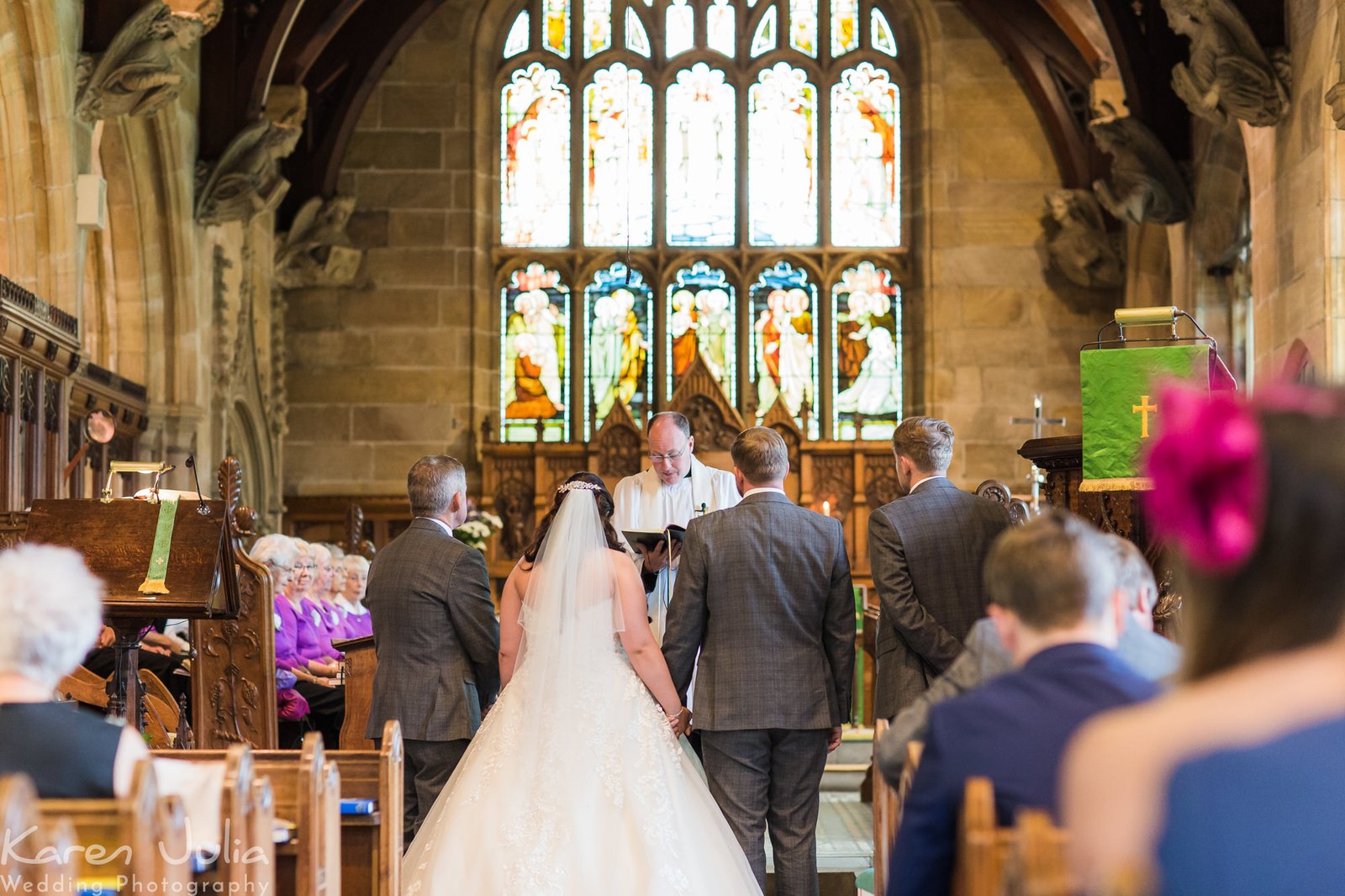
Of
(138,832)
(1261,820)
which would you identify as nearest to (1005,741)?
(1261,820)

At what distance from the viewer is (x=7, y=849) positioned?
2049mm

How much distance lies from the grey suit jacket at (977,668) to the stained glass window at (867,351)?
1024cm

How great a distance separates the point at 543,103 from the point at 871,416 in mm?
4055

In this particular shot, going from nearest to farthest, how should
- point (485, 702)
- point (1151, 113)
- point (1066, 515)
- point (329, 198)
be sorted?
point (1066, 515) < point (485, 702) < point (1151, 113) < point (329, 198)

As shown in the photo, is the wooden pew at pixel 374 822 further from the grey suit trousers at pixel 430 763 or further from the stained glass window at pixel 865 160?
the stained glass window at pixel 865 160

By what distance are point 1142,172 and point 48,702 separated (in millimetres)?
9766

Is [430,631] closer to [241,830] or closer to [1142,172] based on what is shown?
[241,830]

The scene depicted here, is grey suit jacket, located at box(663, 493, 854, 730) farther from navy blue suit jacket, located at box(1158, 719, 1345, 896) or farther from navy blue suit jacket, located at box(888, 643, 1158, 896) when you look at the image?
navy blue suit jacket, located at box(1158, 719, 1345, 896)

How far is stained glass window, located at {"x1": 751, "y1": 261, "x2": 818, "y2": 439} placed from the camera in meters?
13.3

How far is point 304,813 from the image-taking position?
291cm

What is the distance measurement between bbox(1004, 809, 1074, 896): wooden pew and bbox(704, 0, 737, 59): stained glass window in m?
12.7

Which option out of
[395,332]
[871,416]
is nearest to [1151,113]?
[871,416]

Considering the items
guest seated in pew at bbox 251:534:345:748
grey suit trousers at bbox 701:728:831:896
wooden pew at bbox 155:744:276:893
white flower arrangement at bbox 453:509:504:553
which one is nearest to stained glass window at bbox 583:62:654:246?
white flower arrangement at bbox 453:509:504:553

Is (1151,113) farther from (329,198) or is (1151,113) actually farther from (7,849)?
(7,849)
